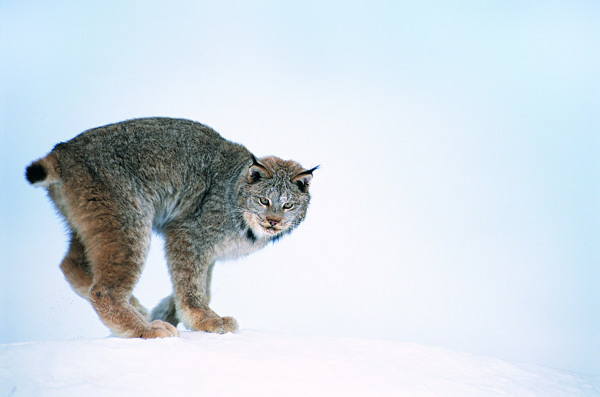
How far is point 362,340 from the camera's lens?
670cm

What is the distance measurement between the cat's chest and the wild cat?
13mm

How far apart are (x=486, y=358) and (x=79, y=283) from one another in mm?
4621

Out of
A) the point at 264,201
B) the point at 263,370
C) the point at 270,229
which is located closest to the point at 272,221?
the point at 270,229

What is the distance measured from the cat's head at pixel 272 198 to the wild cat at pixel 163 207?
0.5 inches

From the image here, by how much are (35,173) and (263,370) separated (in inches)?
114

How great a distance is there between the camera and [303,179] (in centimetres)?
714

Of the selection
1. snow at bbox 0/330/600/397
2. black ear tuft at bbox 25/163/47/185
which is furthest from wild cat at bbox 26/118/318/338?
snow at bbox 0/330/600/397

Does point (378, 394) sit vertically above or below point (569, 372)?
below

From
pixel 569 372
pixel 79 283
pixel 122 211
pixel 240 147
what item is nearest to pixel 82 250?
pixel 79 283

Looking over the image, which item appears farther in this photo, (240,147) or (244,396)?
(240,147)

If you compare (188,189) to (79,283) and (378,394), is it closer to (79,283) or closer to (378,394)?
(79,283)

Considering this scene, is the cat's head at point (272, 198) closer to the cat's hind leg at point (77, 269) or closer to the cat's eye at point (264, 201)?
the cat's eye at point (264, 201)

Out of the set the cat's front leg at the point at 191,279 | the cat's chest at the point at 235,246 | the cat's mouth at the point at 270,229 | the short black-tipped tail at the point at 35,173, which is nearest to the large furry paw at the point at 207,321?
the cat's front leg at the point at 191,279

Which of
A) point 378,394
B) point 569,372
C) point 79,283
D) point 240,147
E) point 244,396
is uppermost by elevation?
point 240,147
